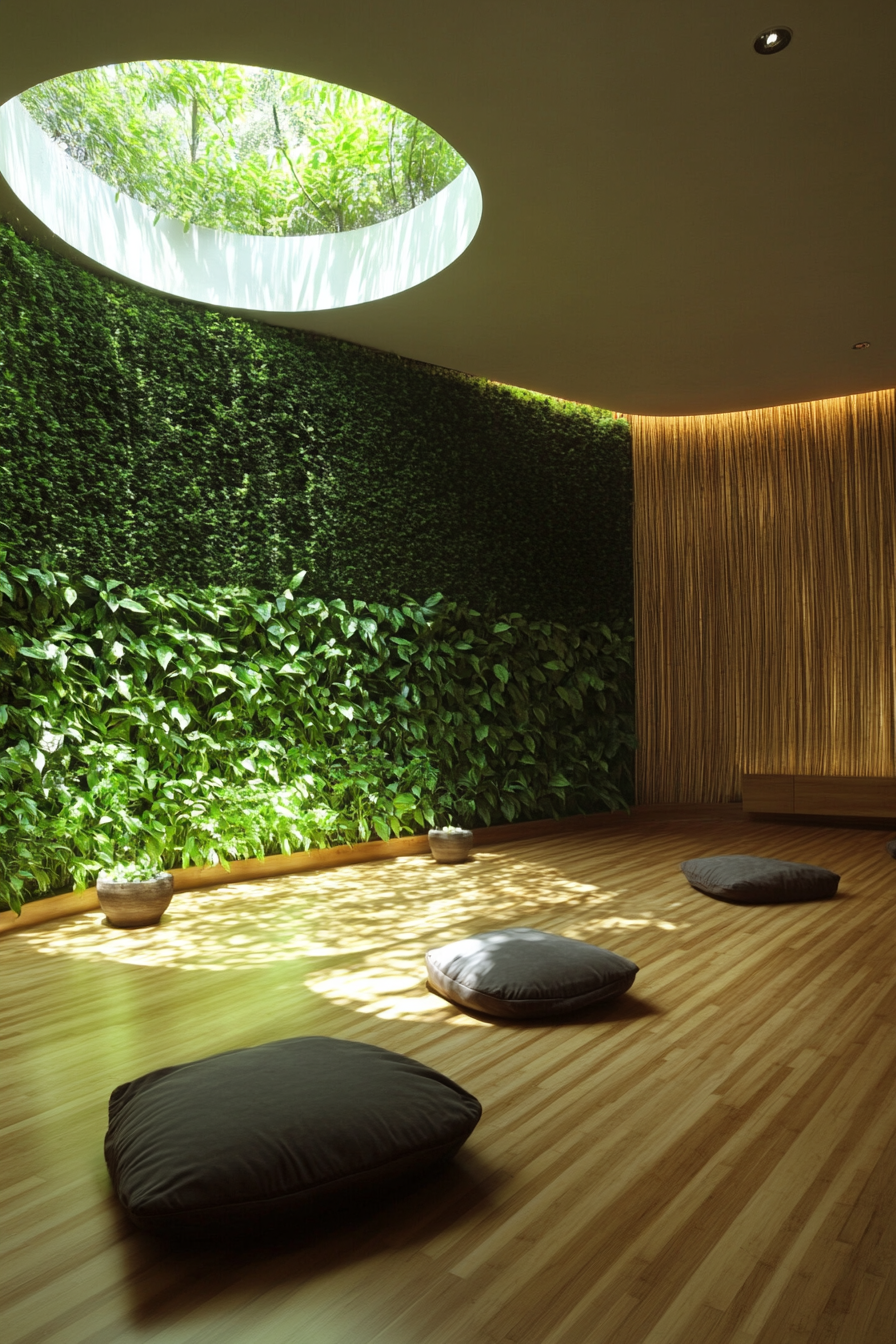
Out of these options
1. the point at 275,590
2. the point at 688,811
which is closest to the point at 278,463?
the point at 275,590

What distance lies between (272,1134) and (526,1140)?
25.0 inches

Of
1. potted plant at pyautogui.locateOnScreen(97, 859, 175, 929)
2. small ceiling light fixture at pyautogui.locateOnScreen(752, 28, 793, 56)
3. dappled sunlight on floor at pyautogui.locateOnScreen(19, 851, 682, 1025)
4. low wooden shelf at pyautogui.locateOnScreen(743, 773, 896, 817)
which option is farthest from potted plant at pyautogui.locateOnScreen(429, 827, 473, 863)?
small ceiling light fixture at pyautogui.locateOnScreen(752, 28, 793, 56)

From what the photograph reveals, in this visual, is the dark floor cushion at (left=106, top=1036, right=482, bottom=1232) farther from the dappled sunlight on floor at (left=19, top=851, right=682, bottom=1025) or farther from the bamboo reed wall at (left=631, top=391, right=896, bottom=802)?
the bamboo reed wall at (left=631, top=391, right=896, bottom=802)

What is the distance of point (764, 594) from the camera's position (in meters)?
7.14

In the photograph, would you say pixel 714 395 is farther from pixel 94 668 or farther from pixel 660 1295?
pixel 660 1295

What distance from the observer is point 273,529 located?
216 inches

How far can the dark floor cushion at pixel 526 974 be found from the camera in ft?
8.93

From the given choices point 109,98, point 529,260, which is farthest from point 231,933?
point 109,98

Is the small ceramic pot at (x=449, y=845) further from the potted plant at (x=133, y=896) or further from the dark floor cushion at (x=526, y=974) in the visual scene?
the dark floor cushion at (x=526, y=974)

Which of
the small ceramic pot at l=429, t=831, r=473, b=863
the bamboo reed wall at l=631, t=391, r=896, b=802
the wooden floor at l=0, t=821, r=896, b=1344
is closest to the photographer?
the wooden floor at l=0, t=821, r=896, b=1344

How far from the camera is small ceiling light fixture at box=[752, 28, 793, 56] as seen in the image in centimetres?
301

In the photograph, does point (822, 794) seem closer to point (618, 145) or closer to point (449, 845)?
point (449, 845)

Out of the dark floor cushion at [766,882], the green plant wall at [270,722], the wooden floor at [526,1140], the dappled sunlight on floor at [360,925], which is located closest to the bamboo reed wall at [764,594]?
the green plant wall at [270,722]

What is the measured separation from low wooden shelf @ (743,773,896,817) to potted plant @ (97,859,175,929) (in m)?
4.66
